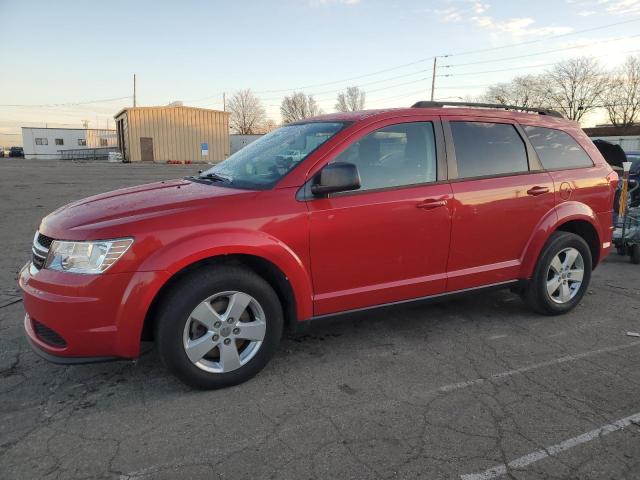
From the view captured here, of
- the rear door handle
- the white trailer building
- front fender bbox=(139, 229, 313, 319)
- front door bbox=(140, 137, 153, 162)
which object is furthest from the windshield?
the white trailer building

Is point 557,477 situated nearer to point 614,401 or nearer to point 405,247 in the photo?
point 614,401

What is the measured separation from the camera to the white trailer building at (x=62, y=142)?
65.5 m

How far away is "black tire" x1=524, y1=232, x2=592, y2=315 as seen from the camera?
4.33m

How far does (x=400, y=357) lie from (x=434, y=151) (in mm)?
1632

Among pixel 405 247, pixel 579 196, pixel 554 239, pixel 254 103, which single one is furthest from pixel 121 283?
pixel 254 103

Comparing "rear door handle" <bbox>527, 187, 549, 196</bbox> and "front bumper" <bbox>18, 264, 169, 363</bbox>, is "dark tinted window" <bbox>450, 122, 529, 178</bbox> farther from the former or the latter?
"front bumper" <bbox>18, 264, 169, 363</bbox>

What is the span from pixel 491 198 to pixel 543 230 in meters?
0.70

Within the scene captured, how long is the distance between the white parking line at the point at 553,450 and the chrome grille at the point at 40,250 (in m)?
2.70

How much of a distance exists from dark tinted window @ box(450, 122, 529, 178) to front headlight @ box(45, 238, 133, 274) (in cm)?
259

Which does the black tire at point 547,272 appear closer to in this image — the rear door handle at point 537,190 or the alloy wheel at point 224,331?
the rear door handle at point 537,190

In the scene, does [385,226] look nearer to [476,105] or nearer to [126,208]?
[476,105]

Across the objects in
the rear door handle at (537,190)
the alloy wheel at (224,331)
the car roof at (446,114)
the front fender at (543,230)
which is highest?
the car roof at (446,114)

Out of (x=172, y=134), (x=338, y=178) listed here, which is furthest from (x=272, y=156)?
(x=172, y=134)

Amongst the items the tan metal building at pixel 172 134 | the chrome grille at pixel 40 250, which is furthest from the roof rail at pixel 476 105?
the tan metal building at pixel 172 134
